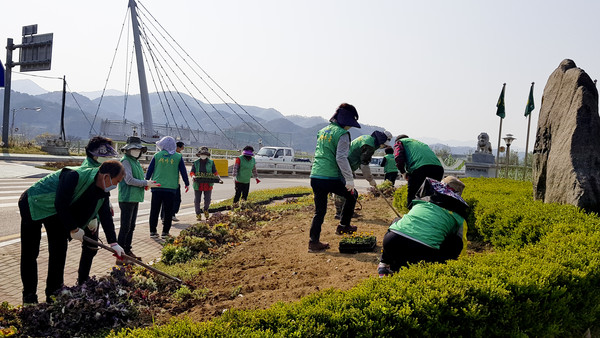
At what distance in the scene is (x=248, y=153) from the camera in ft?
33.6

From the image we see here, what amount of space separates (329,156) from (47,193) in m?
3.16

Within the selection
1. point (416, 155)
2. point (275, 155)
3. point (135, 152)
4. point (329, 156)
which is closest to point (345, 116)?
point (329, 156)

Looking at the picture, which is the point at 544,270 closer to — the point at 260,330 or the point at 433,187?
the point at 433,187

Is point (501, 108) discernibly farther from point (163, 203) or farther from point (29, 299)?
point (29, 299)

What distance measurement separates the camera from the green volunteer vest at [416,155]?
607 cm

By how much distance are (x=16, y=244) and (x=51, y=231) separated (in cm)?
345

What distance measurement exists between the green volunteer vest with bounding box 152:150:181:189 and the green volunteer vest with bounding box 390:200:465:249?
462 centimetres

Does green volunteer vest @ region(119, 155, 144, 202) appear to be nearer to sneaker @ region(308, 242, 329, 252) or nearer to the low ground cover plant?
the low ground cover plant

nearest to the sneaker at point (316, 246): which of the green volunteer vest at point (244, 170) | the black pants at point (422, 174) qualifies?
the black pants at point (422, 174)

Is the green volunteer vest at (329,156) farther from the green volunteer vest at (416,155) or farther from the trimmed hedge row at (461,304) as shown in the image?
the trimmed hedge row at (461,304)

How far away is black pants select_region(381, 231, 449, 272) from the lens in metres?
3.68

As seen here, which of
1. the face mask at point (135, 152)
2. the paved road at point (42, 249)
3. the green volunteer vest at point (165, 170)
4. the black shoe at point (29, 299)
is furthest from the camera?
the green volunteer vest at point (165, 170)

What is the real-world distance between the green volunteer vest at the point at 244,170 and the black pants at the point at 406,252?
21.6ft

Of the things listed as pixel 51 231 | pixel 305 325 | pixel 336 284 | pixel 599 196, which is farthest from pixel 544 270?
pixel 51 231
